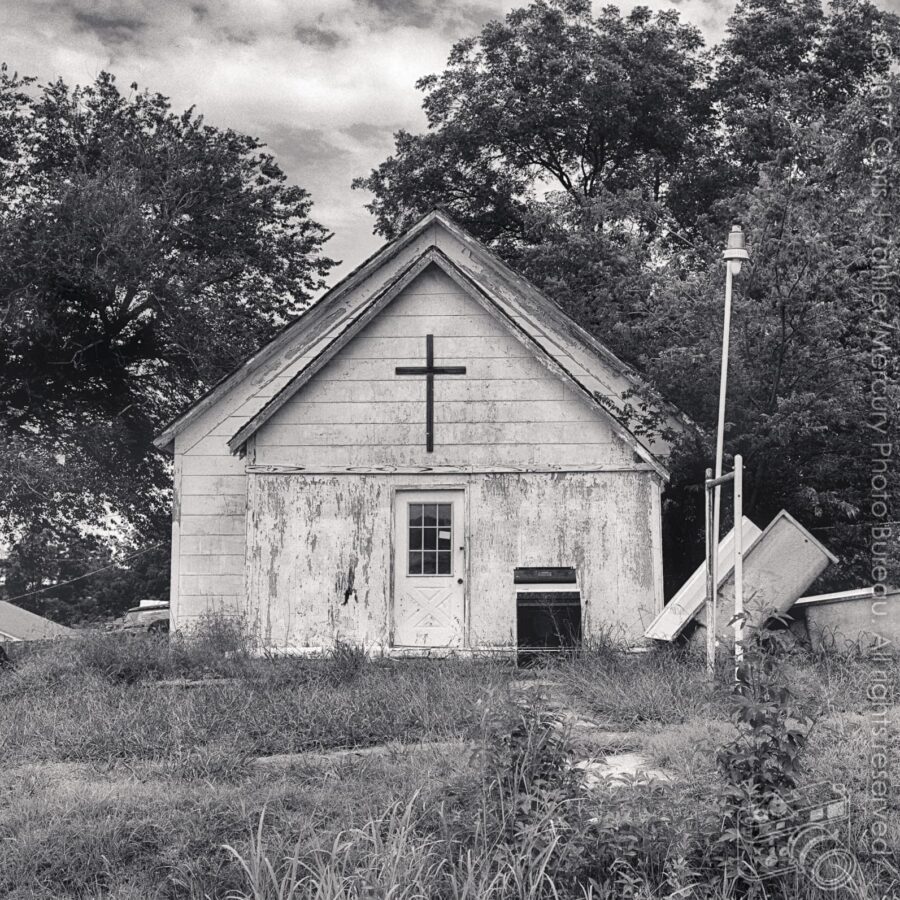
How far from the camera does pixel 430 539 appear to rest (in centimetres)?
1222

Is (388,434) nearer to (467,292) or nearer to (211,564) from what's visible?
(467,292)

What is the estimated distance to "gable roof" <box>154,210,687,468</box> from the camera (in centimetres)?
1257

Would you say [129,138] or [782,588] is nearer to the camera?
[782,588]

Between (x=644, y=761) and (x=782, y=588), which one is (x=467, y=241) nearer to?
(x=782, y=588)

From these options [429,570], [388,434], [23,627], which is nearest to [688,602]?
[429,570]

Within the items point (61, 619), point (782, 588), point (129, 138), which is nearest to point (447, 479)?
point (782, 588)

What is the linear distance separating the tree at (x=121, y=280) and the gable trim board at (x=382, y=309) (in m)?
10.7

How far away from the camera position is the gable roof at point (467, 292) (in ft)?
41.2

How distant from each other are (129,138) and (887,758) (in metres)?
23.2

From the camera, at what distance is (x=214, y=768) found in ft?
21.3

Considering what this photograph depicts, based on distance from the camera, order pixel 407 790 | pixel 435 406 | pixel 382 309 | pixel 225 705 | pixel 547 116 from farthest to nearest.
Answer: pixel 547 116 → pixel 382 309 → pixel 435 406 → pixel 225 705 → pixel 407 790

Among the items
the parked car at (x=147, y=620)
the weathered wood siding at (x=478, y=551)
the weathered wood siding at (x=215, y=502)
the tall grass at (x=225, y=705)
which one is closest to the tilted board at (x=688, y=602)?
the weathered wood siding at (x=478, y=551)

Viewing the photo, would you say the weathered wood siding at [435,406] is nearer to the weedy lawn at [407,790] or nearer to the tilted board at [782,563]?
the tilted board at [782,563]

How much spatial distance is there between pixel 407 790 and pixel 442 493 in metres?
6.65
